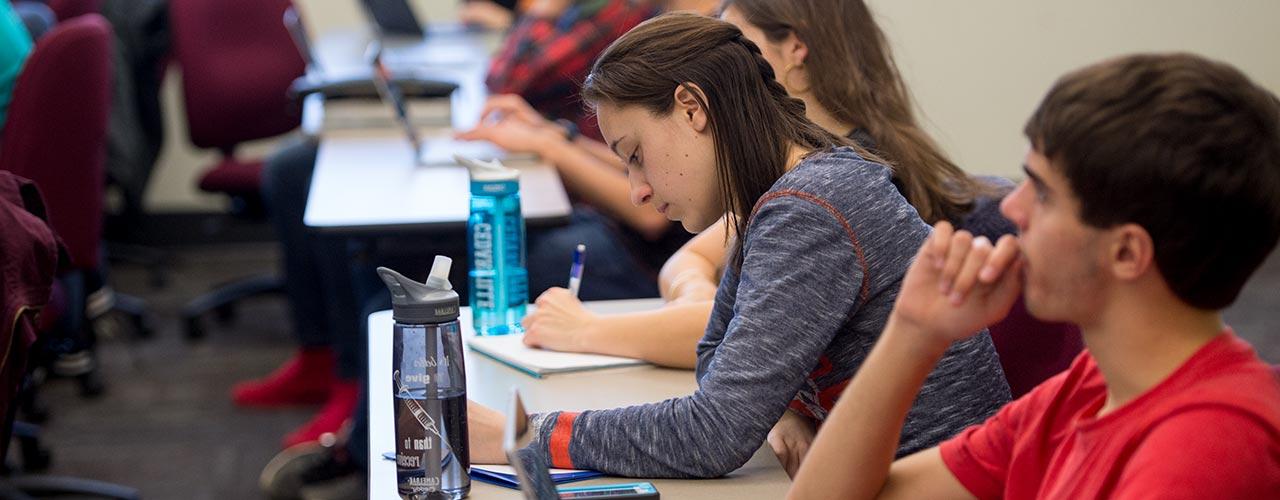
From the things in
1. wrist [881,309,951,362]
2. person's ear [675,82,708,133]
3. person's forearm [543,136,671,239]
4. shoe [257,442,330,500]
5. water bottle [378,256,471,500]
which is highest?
person's ear [675,82,708,133]

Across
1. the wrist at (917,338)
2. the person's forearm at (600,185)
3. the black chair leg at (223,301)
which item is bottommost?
the black chair leg at (223,301)

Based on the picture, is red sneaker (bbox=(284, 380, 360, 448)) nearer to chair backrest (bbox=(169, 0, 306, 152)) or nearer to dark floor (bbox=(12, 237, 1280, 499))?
dark floor (bbox=(12, 237, 1280, 499))

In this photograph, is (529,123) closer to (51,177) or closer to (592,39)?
(592,39)

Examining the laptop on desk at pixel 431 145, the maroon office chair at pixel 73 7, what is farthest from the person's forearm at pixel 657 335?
the maroon office chair at pixel 73 7

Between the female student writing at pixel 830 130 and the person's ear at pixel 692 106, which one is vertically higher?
the person's ear at pixel 692 106

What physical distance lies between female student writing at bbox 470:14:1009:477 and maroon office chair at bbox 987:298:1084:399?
21 cm

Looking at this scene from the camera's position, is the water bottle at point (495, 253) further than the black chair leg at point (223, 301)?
No

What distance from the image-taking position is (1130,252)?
2.97ft

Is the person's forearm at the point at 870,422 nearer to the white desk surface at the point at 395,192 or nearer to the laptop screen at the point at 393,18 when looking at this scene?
the white desk surface at the point at 395,192

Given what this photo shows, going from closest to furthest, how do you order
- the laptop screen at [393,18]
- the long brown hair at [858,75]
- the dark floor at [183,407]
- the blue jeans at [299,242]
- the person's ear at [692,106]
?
the person's ear at [692,106]
the long brown hair at [858,75]
the dark floor at [183,407]
the blue jeans at [299,242]
the laptop screen at [393,18]

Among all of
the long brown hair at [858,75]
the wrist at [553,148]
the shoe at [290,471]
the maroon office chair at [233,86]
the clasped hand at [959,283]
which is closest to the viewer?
the clasped hand at [959,283]

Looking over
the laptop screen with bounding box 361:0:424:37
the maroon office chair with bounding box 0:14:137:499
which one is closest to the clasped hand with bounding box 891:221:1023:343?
the maroon office chair with bounding box 0:14:137:499

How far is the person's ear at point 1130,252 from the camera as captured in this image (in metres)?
0.89

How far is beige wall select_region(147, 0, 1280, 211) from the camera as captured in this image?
15.1 ft
